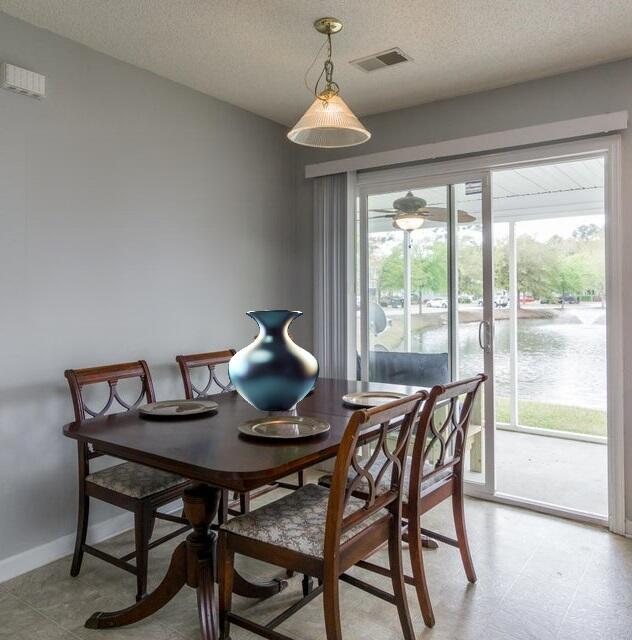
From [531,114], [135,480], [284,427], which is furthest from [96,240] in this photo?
[531,114]

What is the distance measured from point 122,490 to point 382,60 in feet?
8.15

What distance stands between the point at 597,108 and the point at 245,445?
2616 millimetres

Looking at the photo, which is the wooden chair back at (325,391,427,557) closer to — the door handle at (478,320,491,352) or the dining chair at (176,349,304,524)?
the dining chair at (176,349,304,524)

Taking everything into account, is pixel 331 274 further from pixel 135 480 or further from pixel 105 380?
pixel 135 480

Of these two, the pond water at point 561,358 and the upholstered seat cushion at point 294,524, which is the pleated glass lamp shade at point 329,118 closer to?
the upholstered seat cushion at point 294,524

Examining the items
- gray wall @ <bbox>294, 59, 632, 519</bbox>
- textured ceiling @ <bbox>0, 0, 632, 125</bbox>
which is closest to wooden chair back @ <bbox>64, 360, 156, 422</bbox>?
textured ceiling @ <bbox>0, 0, 632, 125</bbox>

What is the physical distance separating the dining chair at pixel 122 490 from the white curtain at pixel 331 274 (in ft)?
5.33

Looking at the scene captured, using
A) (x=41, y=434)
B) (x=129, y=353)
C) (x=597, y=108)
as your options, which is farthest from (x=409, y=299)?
(x=41, y=434)

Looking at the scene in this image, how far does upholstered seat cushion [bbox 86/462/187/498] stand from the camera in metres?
2.27

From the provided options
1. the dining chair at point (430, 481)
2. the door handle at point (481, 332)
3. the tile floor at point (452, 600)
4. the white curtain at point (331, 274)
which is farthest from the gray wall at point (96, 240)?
the door handle at point (481, 332)

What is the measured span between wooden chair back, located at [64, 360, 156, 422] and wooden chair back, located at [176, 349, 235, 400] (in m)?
0.23

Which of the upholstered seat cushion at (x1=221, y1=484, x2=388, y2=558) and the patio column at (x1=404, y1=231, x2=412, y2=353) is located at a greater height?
the patio column at (x1=404, y1=231, x2=412, y2=353)

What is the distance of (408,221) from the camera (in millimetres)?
3689

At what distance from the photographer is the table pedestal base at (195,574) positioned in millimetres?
1916
